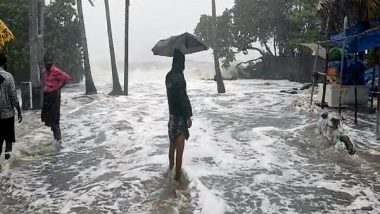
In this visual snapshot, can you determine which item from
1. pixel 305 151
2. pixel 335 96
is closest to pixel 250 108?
pixel 335 96

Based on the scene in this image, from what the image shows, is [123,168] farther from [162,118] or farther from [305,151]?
[162,118]

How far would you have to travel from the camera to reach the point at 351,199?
18.3ft

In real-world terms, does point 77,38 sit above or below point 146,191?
above

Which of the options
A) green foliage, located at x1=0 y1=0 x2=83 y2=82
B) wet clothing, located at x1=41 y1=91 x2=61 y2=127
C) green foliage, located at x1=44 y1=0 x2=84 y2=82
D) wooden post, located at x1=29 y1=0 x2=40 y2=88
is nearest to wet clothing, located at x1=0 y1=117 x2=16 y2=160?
wet clothing, located at x1=41 y1=91 x2=61 y2=127

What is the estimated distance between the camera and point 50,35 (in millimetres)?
27984

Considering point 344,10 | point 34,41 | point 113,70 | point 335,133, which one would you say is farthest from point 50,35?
point 335,133

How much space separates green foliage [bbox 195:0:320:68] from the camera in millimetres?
30959

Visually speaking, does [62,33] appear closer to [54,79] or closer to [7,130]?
[54,79]

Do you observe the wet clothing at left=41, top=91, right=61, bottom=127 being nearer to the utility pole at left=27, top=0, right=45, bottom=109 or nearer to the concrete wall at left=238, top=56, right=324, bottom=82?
the utility pole at left=27, top=0, right=45, bottom=109

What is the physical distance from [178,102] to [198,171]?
57.9 inches

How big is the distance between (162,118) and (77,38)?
19.1 m

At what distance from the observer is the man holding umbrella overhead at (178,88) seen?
19.9 feet

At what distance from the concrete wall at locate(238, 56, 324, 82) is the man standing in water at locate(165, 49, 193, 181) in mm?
25684

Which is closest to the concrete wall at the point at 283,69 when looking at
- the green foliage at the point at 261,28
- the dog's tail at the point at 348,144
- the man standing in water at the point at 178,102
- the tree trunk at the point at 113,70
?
the green foliage at the point at 261,28
